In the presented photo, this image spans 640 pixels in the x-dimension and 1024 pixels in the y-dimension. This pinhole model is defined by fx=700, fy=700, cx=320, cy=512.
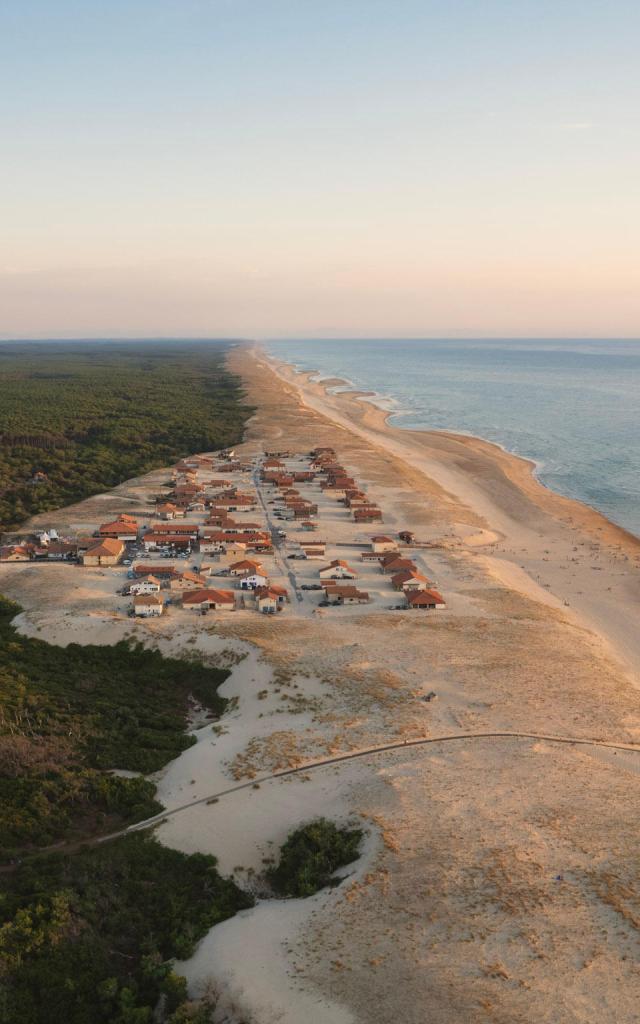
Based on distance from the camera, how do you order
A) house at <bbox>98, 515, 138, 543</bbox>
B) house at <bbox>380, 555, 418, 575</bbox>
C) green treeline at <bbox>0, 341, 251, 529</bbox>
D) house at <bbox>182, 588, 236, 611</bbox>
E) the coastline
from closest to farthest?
house at <bbox>182, 588, 236, 611</bbox> < the coastline < house at <bbox>380, 555, 418, 575</bbox> < house at <bbox>98, 515, 138, 543</bbox> < green treeline at <bbox>0, 341, 251, 529</bbox>

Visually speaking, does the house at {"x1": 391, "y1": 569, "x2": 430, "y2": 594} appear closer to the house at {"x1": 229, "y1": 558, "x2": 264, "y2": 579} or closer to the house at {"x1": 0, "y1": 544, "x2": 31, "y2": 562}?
the house at {"x1": 229, "y1": 558, "x2": 264, "y2": 579}

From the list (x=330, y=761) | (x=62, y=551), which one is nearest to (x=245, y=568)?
(x=62, y=551)

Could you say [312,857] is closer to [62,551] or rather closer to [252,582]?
[252,582]

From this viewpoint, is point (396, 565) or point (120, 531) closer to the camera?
point (396, 565)

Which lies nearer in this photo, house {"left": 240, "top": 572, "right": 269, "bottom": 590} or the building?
the building

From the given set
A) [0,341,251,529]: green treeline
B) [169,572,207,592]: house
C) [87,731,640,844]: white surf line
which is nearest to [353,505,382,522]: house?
[169,572,207,592]: house

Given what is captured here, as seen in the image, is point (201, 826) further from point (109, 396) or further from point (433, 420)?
point (109, 396)

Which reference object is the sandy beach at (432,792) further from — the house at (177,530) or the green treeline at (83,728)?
the house at (177,530)
